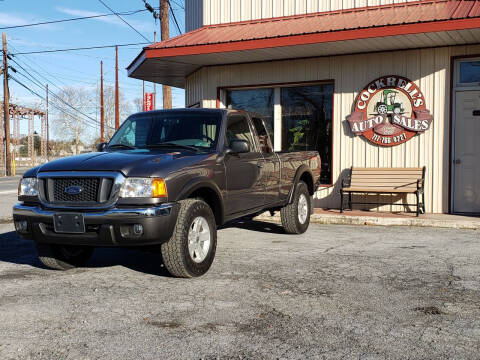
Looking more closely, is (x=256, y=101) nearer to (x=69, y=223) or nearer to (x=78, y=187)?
(x=78, y=187)

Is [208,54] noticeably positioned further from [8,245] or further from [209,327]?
[209,327]

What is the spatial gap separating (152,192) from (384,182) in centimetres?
704

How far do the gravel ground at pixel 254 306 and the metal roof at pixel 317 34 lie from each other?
4.23m

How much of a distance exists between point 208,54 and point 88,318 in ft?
26.2

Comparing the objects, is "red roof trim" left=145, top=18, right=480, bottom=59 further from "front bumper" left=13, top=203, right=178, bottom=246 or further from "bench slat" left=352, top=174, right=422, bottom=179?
"front bumper" left=13, top=203, right=178, bottom=246

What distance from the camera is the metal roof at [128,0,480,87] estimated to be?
9.19m

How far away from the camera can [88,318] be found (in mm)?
4059

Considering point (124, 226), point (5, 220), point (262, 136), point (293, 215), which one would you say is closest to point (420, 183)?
point (293, 215)

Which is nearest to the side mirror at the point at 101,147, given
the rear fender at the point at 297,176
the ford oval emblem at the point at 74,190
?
the ford oval emblem at the point at 74,190

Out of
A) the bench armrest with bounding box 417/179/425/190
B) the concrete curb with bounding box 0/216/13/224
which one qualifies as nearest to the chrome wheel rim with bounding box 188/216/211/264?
the bench armrest with bounding box 417/179/425/190

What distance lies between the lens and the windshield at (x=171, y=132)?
620 centimetres

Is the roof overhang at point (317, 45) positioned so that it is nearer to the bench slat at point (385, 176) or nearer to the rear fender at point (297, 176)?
the bench slat at point (385, 176)

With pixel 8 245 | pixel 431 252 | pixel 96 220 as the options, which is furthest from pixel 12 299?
pixel 431 252

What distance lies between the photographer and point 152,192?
16.0ft
